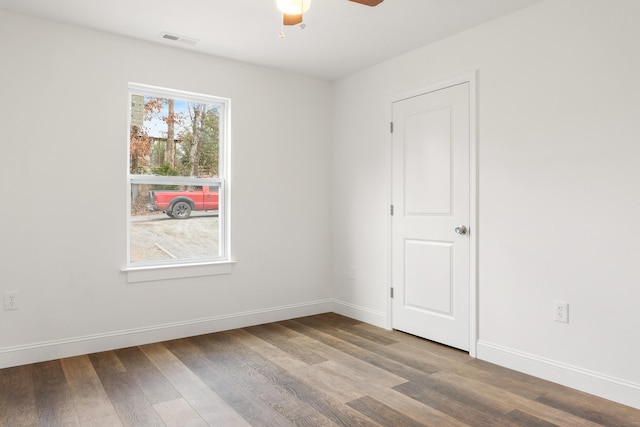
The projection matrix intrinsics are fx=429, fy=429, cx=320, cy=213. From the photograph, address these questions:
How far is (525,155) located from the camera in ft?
9.66

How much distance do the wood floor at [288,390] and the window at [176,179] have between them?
833 mm

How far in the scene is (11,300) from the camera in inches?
119

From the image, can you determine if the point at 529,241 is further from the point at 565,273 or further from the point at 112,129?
the point at 112,129

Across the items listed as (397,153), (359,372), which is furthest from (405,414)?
(397,153)

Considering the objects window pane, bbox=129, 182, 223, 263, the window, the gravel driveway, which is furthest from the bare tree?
the gravel driveway

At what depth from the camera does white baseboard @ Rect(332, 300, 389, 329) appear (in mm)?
4055

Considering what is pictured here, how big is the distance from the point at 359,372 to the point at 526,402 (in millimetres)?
1036

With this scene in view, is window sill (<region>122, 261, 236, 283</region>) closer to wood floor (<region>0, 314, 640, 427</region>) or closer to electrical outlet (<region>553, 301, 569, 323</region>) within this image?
wood floor (<region>0, 314, 640, 427</region>)

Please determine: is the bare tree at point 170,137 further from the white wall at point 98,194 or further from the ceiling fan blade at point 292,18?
the ceiling fan blade at point 292,18

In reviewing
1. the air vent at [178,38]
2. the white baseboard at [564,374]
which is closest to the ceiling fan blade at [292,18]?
the air vent at [178,38]

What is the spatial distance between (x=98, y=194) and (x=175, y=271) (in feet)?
2.88

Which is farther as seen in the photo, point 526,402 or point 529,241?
point 529,241

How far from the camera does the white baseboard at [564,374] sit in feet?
8.06

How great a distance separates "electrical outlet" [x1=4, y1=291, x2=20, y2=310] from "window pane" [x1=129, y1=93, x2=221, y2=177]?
1240 millimetres
